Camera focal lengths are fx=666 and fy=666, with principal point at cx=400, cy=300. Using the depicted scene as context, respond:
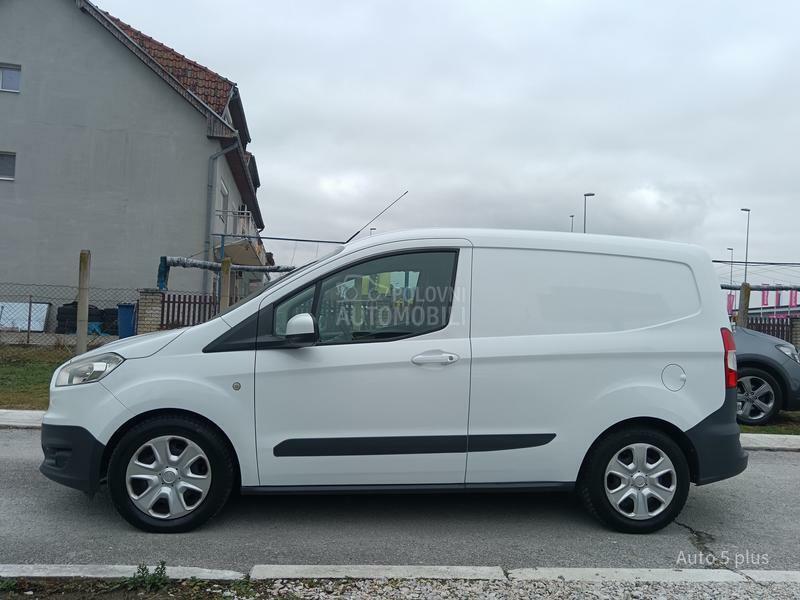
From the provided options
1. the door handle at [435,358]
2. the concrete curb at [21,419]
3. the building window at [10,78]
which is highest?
the building window at [10,78]

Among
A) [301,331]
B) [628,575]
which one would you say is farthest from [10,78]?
[628,575]

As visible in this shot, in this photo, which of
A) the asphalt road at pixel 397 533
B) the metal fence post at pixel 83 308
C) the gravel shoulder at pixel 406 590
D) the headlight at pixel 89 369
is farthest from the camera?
the metal fence post at pixel 83 308

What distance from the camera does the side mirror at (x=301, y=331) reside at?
416 centimetres

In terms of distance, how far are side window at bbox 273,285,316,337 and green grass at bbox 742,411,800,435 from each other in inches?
269

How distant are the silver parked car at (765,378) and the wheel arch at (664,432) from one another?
4.75 m

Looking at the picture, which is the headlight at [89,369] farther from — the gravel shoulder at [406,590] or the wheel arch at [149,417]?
the gravel shoulder at [406,590]

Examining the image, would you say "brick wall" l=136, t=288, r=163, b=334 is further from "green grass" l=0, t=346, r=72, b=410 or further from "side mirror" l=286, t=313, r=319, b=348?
"side mirror" l=286, t=313, r=319, b=348

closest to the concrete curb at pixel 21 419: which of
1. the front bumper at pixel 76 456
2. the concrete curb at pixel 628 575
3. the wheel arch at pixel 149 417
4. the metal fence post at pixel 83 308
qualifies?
the metal fence post at pixel 83 308

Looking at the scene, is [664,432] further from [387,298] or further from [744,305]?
[744,305]

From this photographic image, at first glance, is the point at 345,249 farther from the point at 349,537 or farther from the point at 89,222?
the point at 89,222

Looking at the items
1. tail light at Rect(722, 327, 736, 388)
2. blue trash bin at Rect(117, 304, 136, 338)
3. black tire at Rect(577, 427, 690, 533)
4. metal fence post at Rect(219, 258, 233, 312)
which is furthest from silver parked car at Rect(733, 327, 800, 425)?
blue trash bin at Rect(117, 304, 136, 338)

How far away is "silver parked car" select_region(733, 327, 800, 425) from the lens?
8586mm

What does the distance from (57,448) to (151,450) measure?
0.63 metres

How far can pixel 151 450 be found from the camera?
4.21 m
